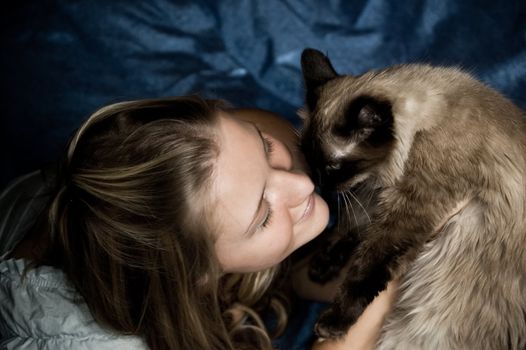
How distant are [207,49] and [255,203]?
95 cm

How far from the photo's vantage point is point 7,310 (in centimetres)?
138

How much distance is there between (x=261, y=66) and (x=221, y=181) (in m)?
0.89

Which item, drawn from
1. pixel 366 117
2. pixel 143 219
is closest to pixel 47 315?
pixel 143 219

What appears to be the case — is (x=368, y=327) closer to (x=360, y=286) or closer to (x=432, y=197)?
(x=360, y=286)

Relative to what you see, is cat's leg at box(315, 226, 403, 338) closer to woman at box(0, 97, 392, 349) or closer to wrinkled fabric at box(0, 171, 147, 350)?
woman at box(0, 97, 392, 349)

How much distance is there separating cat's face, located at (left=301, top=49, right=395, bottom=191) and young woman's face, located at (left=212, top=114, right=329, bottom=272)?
0.08 m

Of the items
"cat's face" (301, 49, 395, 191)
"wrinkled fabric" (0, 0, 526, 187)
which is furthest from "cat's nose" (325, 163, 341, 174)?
"wrinkled fabric" (0, 0, 526, 187)

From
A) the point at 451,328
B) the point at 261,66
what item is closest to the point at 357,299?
the point at 451,328

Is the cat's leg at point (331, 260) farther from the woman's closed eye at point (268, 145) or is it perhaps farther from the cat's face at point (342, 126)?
the woman's closed eye at point (268, 145)

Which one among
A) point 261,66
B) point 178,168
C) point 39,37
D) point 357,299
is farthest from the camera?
point 261,66

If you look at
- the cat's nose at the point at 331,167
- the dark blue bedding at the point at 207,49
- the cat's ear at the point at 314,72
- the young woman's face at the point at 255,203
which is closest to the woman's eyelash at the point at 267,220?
the young woman's face at the point at 255,203

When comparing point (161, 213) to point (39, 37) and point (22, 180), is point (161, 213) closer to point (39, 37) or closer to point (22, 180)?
point (22, 180)

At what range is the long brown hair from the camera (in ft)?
4.10

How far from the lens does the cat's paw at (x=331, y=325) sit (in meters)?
1.38
